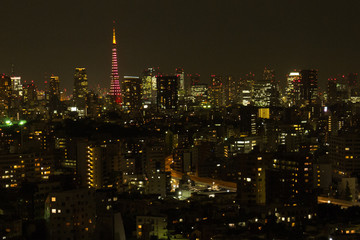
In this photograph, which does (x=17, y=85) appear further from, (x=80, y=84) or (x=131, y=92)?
(x=131, y=92)

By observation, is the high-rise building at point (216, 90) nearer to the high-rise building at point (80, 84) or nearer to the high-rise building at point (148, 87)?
the high-rise building at point (148, 87)

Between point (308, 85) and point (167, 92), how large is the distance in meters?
8.22

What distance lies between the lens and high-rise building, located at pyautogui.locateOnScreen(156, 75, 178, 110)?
102ft

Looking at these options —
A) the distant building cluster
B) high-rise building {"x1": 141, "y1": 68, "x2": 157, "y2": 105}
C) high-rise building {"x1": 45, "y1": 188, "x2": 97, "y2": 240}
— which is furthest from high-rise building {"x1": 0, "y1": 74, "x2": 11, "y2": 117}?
high-rise building {"x1": 45, "y1": 188, "x2": 97, "y2": 240}

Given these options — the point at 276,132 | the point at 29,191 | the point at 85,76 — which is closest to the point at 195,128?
the point at 276,132

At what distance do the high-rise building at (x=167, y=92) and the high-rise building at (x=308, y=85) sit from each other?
736cm

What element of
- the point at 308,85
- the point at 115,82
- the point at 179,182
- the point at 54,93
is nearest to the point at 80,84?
the point at 54,93

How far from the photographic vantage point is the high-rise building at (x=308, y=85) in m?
33.9

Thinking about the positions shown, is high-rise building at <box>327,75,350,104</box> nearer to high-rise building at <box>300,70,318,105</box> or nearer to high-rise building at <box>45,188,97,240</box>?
high-rise building at <box>300,70,318,105</box>

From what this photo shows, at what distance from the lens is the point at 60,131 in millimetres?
17438

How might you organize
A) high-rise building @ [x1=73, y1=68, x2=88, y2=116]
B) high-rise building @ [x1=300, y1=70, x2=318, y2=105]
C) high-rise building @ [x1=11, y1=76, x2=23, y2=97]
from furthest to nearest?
high-rise building @ [x1=73, y1=68, x2=88, y2=116], high-rise building @ [x1=300, y1=70, x2=318, y2=105], high-rise building @ [x1=11, y1=76, x2=23, y2=97]

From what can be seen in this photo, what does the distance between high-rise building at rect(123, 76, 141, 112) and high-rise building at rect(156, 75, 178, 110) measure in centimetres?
120

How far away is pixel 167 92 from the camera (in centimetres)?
3131

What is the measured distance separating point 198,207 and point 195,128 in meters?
11.9
